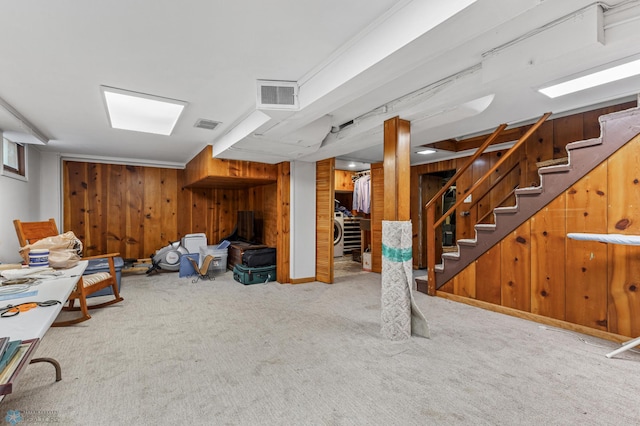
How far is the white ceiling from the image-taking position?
1503 mm

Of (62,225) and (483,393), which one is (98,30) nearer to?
(483,393)

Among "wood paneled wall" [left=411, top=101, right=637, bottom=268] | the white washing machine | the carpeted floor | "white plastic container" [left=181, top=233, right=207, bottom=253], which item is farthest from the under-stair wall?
"white plastic container" [left=181, top=233, right=207, bottom=253]

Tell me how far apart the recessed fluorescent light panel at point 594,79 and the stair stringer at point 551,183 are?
391mm

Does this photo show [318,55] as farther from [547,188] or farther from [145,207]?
[145,207]

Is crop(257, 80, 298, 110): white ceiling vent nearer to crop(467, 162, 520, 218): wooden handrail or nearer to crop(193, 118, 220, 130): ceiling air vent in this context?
crop(193, 118, 220, 130): ceiling air vent

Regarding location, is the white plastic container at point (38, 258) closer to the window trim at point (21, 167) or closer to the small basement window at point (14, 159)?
the small basement window at point (14, 159)

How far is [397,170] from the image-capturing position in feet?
8.82

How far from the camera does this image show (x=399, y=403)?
1.74m

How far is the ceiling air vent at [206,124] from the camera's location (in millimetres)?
3422

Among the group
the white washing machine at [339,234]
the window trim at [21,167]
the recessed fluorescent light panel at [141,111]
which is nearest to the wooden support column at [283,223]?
the recessed fluorescent light panel at [141,111]

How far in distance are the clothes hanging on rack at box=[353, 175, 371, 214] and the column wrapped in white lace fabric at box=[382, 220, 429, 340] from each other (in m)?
3.48

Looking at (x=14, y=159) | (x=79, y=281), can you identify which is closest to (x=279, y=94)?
(x=79, y=281)

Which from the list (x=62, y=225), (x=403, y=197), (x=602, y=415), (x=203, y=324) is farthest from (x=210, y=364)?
(x=62, y=225)

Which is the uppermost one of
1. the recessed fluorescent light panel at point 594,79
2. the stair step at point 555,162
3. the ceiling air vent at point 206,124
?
the recessed fluorescent light panel at point 594,79
